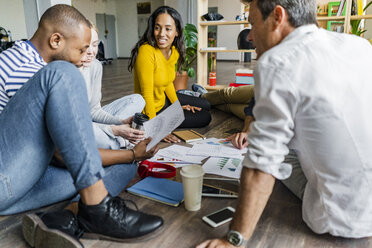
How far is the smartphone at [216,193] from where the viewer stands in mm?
1380

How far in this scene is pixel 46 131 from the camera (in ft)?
3.35

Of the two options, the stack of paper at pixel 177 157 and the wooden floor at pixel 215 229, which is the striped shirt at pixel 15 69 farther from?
the stack of paper at pixel 177 157

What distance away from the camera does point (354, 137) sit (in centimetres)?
86

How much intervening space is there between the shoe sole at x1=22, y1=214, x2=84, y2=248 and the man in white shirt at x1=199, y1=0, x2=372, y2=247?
1.45ft

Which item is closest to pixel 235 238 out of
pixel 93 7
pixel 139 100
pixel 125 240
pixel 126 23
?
pixel 125 240

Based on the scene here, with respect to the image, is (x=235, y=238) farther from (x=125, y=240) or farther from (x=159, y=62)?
(x=159, y=62)

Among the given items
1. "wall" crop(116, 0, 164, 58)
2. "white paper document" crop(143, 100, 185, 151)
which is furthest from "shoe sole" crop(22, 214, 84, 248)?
"wall" crop(116, 0, 164, 58)

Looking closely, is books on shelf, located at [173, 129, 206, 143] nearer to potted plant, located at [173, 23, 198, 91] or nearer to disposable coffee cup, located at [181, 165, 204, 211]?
disposable coffee cup, located at [181, 165, 204, 211]

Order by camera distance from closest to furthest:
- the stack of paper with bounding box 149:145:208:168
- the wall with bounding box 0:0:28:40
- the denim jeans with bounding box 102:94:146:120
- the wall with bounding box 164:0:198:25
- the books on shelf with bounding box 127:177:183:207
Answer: the books on shelf with bounding box 127:177:183:207 → the stack of paper with bounding box 149:145:208:168 → the denim jeans with bounding box 102:94:146:120 → the wall with bounding box 164:0:198:25 → the wall with bounding box 0:0:28:40

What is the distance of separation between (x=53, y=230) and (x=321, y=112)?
0.87 m

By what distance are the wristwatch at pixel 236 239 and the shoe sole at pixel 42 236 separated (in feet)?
1.52

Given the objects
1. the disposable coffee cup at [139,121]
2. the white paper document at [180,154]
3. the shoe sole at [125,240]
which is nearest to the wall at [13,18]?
the white paper document at [180,154]

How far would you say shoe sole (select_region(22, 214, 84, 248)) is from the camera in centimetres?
96

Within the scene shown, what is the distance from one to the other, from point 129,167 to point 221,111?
1.84 metres
